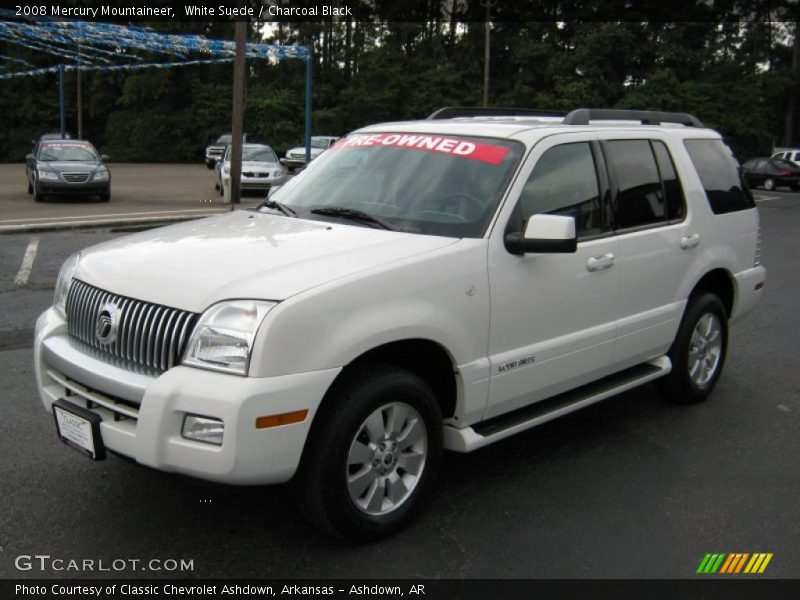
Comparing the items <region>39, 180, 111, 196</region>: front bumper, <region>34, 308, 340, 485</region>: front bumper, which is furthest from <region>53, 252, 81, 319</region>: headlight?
<region>39, 180, 111, 196</region>: front bumper

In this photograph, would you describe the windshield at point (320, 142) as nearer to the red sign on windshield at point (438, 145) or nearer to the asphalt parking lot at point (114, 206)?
the asphalt parking lot at point (114, 206)

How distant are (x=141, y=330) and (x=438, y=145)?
186 centimetres

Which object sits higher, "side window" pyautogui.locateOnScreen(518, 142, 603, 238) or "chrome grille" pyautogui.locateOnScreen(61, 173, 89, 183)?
"side window" pyautogui.locateOnScreen(518, 142, 603, 238)

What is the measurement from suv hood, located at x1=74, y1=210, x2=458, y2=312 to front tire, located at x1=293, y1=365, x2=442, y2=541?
471 millimetres

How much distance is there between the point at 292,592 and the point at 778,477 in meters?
2.67

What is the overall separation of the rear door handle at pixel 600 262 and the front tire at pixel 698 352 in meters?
1.06

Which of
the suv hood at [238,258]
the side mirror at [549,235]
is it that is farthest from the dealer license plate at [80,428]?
the side mirror at [549,235]

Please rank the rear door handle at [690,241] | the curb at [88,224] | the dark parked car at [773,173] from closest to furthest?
the rear door handle at [690,241]
the curb at [88,224]
the dark parked car at [773,173]

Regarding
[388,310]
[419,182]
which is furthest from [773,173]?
[388,310]

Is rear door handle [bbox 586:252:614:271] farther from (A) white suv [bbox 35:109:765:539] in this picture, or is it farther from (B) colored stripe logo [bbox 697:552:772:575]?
(B) colored stripe logo [bbox 697:552:772:575]

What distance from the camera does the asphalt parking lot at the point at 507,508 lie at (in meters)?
3.28

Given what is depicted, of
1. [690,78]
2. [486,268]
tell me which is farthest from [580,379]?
[690,78]

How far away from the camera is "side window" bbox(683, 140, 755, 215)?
206 inches

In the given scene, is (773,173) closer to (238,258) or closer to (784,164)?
(784,164)
